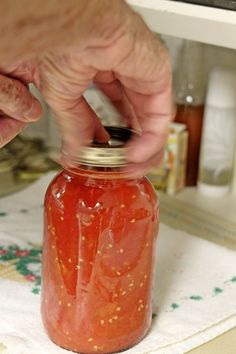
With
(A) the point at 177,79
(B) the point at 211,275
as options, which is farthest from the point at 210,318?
(A) the point at 177,79

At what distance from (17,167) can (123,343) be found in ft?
1.81

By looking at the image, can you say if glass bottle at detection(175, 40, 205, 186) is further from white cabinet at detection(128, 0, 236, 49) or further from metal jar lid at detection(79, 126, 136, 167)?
metal jar lid at detection(79, 126, 136, 167)

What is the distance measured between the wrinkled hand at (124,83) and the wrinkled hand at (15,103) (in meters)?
0.07

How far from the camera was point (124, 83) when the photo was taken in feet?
2.06

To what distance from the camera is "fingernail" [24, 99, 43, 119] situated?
0.71 m

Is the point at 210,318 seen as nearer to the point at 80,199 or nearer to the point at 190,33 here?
the point at 80,199

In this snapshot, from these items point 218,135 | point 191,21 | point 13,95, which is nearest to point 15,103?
point 13,95

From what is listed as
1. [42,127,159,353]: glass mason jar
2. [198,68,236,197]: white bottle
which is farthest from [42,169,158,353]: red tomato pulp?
[198,68,236,197]: white bottle

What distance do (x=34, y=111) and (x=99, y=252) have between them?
0.16 meters

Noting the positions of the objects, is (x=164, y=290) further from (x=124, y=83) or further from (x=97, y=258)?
(x=124, y=83)

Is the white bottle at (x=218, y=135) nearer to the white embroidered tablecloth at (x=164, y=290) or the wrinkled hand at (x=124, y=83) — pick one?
the white embroidered tablecloth at (x=164, y=290)

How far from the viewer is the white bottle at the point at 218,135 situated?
1.06 meters

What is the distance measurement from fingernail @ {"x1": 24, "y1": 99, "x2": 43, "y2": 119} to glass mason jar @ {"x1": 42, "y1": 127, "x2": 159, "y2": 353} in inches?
3.0

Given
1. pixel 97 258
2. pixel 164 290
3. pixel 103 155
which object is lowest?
pixel 164 290
